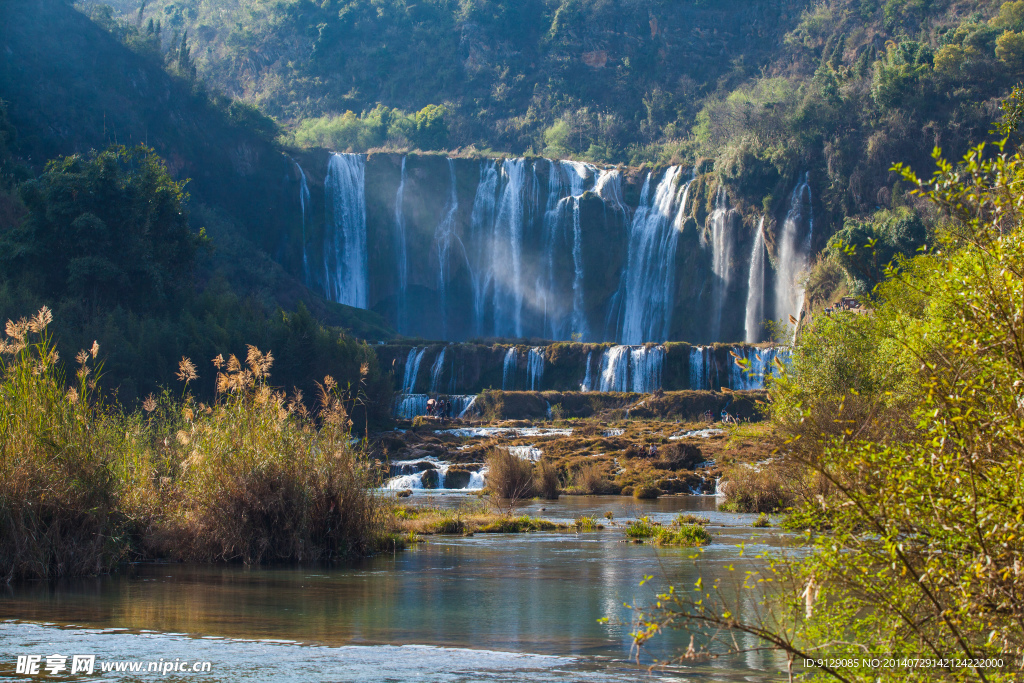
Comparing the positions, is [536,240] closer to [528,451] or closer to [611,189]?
[611,189]

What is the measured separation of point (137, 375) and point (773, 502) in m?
24.7

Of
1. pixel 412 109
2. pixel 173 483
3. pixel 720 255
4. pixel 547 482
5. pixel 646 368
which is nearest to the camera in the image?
pixel 173 483

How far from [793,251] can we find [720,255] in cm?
537

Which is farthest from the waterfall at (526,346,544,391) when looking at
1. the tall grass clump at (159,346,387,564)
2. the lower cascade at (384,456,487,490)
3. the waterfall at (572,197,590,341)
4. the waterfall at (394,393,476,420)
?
the tall grass clump at (159,346,387,564)

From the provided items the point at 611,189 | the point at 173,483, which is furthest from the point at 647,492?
the point at 611,189

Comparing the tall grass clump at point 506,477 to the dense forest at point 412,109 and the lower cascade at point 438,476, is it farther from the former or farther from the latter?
the dense forest at point 412,109

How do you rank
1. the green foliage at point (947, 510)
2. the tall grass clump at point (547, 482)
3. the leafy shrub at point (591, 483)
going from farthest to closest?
→ the leafy shrub at point (591, 483), the tall grass clump at point (547, 482), the green foliage at point (947, 510)

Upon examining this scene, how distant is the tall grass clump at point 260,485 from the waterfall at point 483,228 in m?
61.2

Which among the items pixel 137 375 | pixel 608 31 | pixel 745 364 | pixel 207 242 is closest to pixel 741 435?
pixel 745 364

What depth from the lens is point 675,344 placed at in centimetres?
5475

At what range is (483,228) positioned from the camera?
77.0 meters

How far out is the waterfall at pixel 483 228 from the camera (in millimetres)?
76625

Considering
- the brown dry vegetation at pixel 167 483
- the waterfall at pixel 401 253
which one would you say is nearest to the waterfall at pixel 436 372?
the waterfall at pixel 401 253

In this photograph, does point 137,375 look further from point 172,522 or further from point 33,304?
point 172,522
